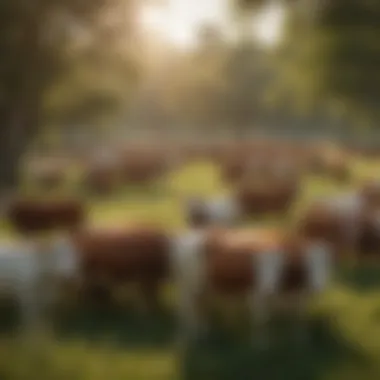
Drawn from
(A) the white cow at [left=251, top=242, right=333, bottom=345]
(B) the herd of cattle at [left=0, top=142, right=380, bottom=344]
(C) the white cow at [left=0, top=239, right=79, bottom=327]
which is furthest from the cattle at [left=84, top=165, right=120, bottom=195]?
(A) the white cow at [left=251, top=242, right=333, bottom=345]

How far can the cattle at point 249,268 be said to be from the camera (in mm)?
1640

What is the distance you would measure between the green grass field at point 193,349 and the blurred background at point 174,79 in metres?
0.01

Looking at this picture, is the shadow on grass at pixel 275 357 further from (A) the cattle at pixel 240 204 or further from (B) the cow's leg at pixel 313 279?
(A) the cattle at pixel 240 204

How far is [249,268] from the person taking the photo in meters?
1.65

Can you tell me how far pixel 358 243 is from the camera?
1.67m

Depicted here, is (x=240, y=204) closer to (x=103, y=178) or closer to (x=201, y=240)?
(x=201, y=240)

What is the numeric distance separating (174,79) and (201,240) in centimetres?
28

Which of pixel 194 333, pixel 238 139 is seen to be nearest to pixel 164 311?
pixel 194 333

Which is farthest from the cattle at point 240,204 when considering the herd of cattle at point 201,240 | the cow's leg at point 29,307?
the cow's leg at point 29,307

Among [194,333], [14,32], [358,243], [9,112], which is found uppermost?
[14,32]

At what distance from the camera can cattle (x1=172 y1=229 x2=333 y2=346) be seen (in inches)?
64.6

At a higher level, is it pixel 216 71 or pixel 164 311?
pixel 216 71

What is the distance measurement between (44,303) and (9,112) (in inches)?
13.1

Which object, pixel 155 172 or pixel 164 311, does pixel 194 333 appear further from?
pixel 155 172
